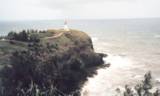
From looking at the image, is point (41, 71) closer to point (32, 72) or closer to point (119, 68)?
point (32, 72)

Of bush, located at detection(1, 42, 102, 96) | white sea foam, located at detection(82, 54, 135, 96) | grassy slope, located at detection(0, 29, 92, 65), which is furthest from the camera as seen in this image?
grassy slope, located at detection(0, 29, 92, 65)

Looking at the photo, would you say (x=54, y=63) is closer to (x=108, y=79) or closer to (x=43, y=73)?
(x=43, y=73)

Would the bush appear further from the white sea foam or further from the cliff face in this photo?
the white sea foam

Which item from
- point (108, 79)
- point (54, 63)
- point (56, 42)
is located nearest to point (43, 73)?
point (54, 63)

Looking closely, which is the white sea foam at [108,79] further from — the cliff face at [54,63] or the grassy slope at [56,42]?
the grassy slope at [56,42]

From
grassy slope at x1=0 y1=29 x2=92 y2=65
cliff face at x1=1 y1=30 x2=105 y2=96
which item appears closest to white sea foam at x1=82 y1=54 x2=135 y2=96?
cliff face at x1=1 y1=30 x2=105 y2=96

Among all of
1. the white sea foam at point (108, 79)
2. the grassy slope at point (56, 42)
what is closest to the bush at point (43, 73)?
the white sea foam at point (108, 79)

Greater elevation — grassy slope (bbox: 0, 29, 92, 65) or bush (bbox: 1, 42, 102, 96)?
grassy slope (bbox: 0, 29, 92, 65)

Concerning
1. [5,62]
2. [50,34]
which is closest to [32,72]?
[5,62]

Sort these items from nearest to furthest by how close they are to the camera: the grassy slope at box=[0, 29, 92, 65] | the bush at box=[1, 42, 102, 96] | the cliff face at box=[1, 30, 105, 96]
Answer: the bush at box=[1, 42, 102, 96] → the cliff face at box=[1, 30, 105, 96] → the grassy slope at box=[0, 29, 92, 65]
